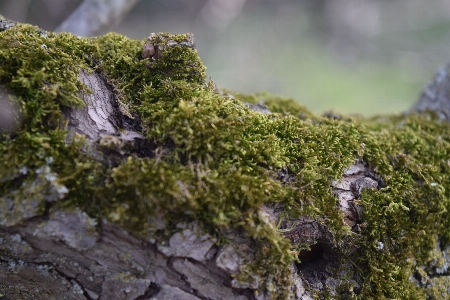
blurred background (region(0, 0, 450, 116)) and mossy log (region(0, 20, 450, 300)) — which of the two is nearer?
mossy log (region(0, 20, 450, 300))

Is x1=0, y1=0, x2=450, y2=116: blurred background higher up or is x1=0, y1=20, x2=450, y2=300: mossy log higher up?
x1=0, y1=0, x2=450, y2=116: blurred background

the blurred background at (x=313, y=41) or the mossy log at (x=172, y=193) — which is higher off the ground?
the blurred background at (x=313, y=41)

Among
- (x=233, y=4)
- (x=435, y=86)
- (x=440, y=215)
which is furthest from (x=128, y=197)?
(x=233, y=4)

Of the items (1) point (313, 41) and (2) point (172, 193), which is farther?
(1) point (313, 41)

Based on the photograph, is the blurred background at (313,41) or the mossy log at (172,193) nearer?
the mossy log at (172,193)
